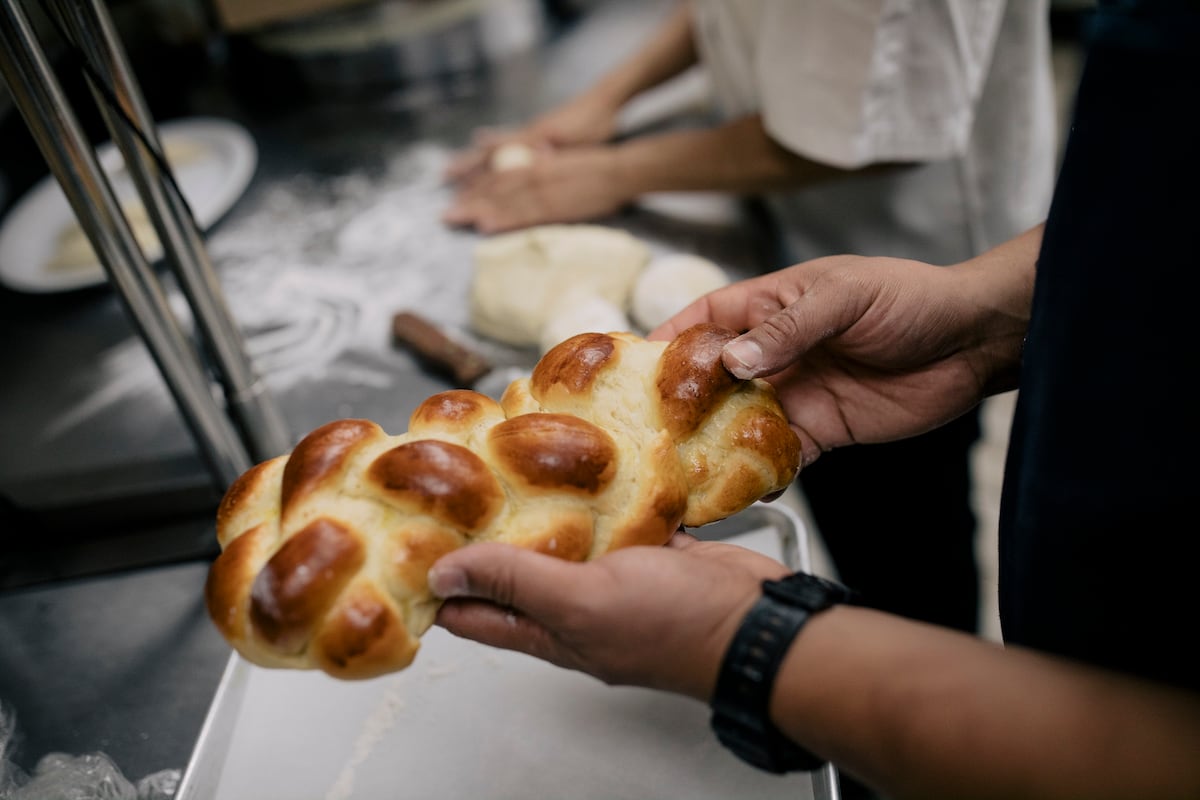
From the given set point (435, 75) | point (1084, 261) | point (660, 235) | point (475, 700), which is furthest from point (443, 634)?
point (435, 75)

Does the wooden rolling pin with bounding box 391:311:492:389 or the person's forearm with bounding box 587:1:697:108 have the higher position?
the person's forearm with bounding box 587:1:697:108

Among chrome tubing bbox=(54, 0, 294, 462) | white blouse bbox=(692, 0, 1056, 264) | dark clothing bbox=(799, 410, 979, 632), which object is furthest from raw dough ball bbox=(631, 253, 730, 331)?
chrome tubing bbox=(54, 0, 294, 462)

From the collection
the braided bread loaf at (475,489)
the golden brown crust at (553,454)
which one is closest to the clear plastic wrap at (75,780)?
the braided bread loaf at (475,489)

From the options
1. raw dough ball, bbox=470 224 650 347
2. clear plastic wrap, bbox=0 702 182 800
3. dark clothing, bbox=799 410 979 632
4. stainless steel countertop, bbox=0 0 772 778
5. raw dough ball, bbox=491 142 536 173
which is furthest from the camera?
raw dough ball, bbox=491 142 536 173

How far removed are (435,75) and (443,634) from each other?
2.39m

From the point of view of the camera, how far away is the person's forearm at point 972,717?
26.6 inches

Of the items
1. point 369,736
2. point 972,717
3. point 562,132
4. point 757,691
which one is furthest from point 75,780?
point 562,132

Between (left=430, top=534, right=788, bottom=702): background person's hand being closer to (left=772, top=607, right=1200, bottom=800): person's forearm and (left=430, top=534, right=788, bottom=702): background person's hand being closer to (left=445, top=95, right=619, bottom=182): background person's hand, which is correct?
(left=772, top=607, right=1200, bottom=800): person's forearm

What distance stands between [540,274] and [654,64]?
1143 millimetres

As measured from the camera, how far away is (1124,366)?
0.68 m

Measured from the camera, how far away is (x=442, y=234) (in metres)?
2.22

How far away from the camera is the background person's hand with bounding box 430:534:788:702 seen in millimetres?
→ 850

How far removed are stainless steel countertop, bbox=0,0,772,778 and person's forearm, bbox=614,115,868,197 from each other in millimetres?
130

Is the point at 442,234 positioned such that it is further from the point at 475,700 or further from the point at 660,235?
the point at 475,700
